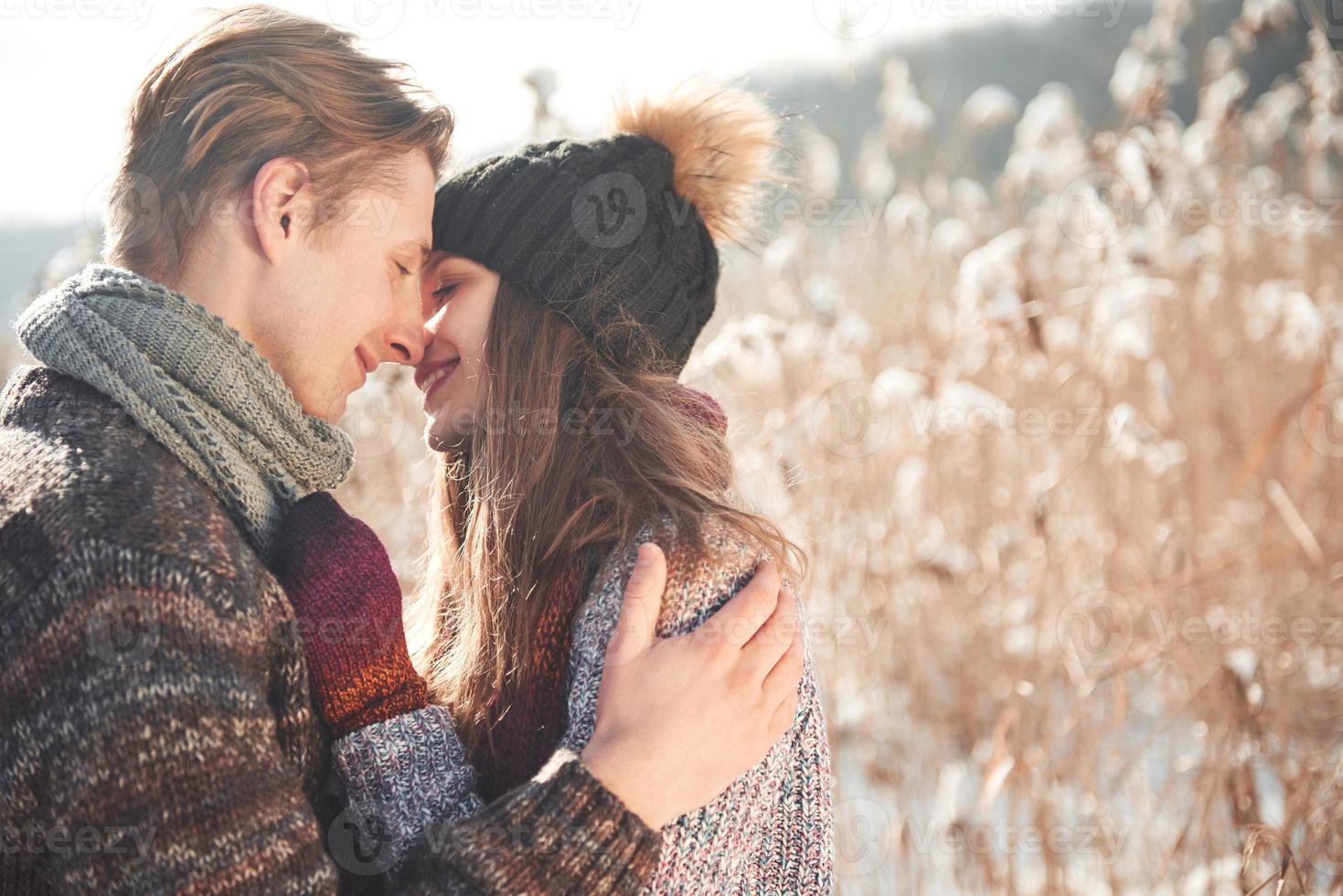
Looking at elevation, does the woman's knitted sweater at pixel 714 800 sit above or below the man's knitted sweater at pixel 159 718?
below

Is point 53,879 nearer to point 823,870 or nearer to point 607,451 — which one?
point 607,451

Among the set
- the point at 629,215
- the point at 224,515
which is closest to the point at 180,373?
the point at 224,515

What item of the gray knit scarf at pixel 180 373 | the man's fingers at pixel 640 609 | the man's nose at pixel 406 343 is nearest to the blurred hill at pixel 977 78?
the man's nose at pixel 406 343

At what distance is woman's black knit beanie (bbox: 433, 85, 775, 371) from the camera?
145cm

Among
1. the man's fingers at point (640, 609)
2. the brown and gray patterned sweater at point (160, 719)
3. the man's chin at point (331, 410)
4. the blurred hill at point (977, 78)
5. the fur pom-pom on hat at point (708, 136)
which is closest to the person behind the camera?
the brown and gray patterned sweater at point (160, 719)

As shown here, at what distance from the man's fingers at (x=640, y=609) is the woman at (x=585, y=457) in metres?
0.04

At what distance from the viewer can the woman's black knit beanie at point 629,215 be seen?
1.45 m

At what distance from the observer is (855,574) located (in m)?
2.66

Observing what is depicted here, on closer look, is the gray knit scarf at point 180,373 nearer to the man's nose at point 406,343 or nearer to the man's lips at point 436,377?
the man's nose at point 406,343

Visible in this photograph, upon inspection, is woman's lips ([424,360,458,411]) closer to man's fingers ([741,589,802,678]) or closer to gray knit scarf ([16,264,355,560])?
gray knit scarf ([16,264,355,560])

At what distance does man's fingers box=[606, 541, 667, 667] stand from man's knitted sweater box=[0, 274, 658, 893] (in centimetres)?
15

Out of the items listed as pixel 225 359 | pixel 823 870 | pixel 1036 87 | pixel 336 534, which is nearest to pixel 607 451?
pixel 336 534

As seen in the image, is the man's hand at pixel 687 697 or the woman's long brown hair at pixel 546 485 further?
the woman's long brown hair at pixel 546 485

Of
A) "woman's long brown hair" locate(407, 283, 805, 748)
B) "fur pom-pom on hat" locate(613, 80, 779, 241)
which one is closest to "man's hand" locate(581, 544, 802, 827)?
"woman's long brown hair" locate(407, 283, 805, 748)
